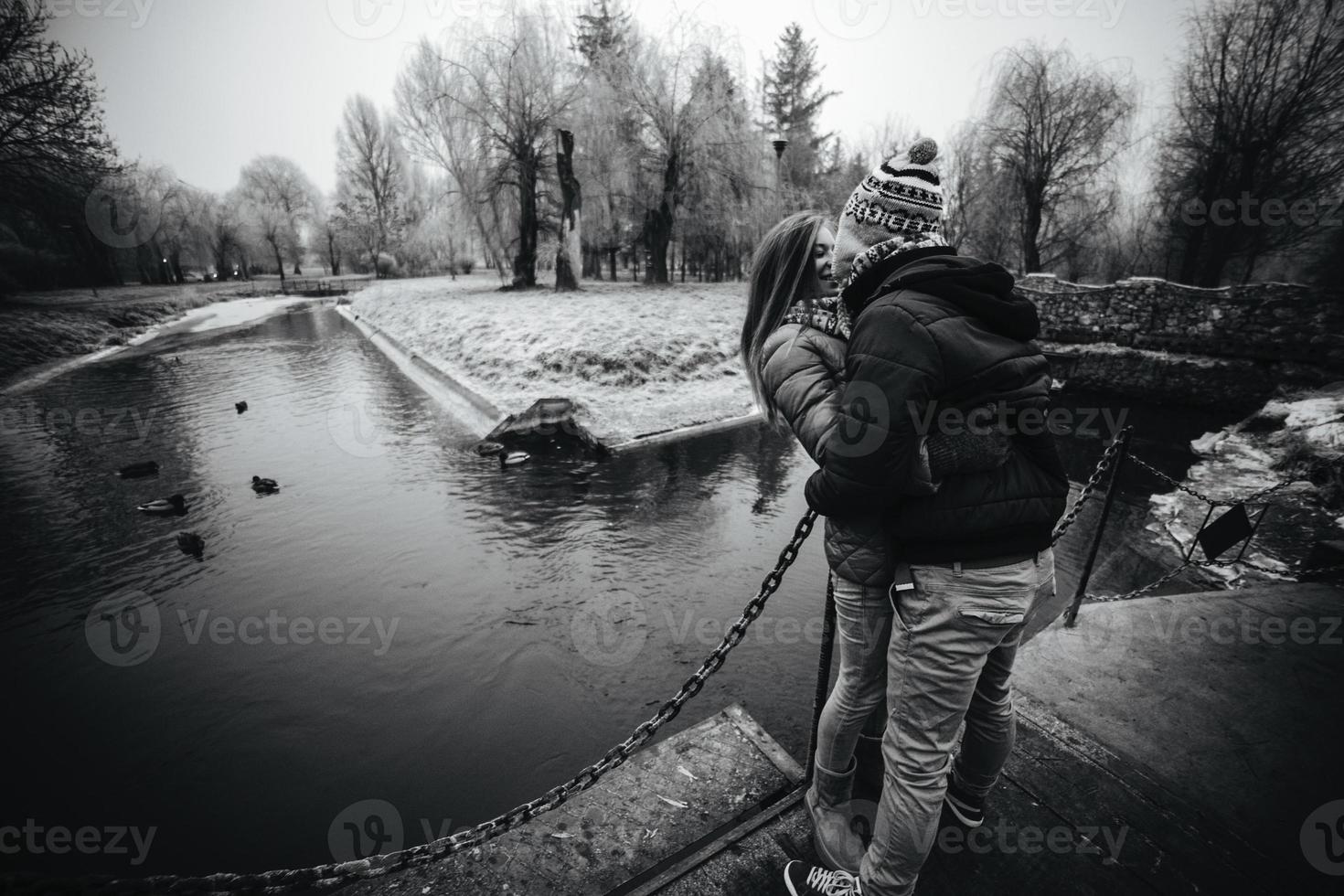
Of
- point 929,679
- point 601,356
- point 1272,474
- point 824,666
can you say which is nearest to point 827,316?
point 929,679

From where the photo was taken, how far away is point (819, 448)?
1.64 m

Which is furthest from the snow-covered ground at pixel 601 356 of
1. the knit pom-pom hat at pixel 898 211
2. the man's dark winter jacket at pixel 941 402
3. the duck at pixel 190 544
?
the man's dark winter jacket at pixel 941 402

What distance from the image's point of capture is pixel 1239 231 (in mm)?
19062

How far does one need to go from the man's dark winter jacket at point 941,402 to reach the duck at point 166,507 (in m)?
8.10

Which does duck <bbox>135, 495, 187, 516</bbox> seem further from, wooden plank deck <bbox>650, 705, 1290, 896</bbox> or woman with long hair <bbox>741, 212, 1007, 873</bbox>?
woman with long hair <bbox>741, 212, 1007, 873</bbox>

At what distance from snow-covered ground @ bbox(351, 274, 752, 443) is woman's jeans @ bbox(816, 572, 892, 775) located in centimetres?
756

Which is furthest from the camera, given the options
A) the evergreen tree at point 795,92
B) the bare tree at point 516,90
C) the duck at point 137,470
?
the evergreen tree at point 795,92

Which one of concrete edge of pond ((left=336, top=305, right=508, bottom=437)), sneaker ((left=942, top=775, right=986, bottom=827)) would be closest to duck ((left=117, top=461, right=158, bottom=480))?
concrete edge of pond ((left=336, top=305, right=508, bottom=437))

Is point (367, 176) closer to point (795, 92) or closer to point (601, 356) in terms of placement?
point (795, 92)

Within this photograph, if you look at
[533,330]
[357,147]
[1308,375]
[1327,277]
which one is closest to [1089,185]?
[1327,277]

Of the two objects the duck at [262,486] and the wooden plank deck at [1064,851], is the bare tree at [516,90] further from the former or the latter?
the wooden plank deck at [1064,851]

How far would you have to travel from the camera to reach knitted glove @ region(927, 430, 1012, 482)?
1494 mm

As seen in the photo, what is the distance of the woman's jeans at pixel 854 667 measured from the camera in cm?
177

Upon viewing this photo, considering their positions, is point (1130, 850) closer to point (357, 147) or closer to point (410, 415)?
point (410, 415)
